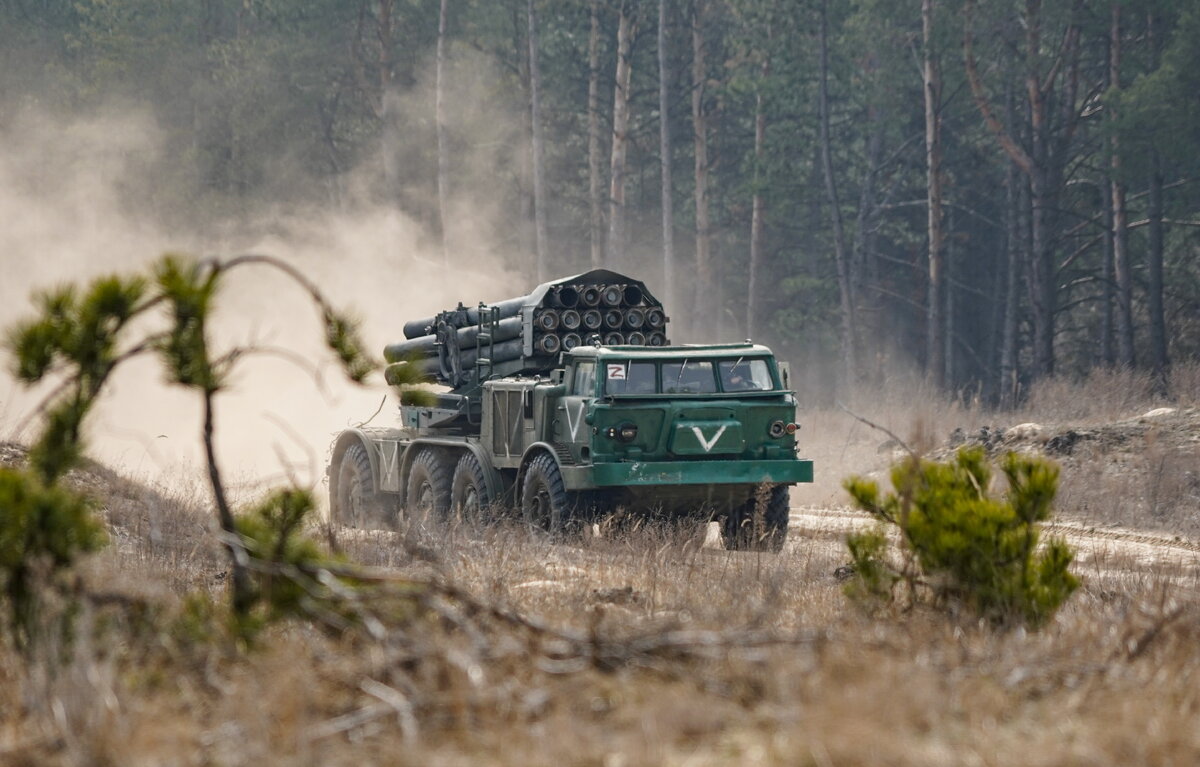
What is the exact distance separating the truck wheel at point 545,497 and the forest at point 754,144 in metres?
15.1

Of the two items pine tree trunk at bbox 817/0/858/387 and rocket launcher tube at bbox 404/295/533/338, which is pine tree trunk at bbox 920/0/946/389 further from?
rocket launcher tube at bbox 404/295/533/338

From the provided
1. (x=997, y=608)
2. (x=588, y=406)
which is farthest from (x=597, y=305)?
(x=997, y=608)

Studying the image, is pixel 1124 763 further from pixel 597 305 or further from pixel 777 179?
pixel 777 179

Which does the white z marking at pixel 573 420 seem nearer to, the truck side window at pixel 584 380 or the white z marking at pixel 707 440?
the truck side window at pixel 584 380

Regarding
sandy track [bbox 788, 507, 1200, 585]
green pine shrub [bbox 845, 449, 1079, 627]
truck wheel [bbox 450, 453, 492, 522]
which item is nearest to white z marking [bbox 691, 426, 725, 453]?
sandy track [bbox 788, 507, 1200, 585]

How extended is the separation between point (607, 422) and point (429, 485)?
10.4 feet

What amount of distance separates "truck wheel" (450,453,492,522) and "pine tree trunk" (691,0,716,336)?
73.6 feet

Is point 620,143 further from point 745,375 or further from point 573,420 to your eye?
point 573,420

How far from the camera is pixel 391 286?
39.9 meters

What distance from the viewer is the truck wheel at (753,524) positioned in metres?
14.0

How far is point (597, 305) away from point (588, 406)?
6.40 ft

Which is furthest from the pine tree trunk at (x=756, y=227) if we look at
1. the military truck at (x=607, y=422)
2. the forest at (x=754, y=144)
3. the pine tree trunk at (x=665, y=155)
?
the military truck at (x=607, y=422)

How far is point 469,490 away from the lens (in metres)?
15.8

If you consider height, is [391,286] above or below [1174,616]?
above
